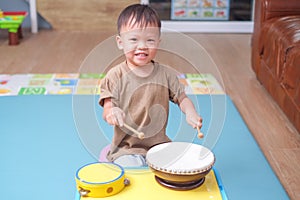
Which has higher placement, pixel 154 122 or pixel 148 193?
pixel 154 122

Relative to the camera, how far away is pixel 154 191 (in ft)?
3.89

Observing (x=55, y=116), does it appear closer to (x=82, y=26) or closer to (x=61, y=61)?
(x=61, y=61)

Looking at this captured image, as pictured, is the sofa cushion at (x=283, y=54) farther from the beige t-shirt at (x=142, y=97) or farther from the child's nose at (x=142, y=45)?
the child's nose at (x=142, y=45)

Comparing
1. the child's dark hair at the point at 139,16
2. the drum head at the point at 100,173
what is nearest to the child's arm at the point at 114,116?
the drum head at the point at 100,173

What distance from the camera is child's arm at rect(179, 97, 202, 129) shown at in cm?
125

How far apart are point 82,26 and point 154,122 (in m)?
2.33

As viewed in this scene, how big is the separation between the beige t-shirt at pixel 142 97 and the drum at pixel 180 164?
79mm

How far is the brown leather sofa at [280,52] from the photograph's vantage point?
1827 millimetres

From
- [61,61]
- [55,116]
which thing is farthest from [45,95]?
[61,61]

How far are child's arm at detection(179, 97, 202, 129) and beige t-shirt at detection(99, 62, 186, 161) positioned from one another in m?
0.02

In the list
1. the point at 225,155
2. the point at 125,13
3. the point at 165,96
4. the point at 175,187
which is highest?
the point at 125,13

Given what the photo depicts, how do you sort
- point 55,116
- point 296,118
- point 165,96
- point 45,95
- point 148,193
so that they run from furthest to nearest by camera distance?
point 45,95 → point 55,116 → point 296,118 → point 165,96 → point 148,193

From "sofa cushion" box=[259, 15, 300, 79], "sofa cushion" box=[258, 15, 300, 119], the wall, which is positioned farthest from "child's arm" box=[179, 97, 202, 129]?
the wall

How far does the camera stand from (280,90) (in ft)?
6.55
